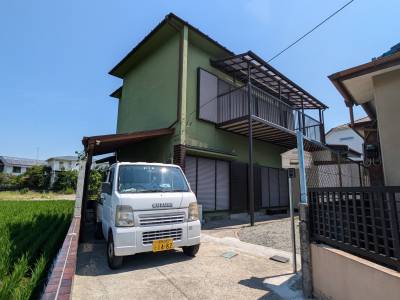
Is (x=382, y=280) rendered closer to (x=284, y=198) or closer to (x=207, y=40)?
(x=207, y=40)

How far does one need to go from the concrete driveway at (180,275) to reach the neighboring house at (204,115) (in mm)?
3788

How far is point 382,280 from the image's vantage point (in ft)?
7.55

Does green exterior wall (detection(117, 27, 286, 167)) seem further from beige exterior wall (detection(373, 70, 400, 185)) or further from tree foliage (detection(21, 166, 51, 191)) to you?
tree foliage (detection(21, 166, 51, 191))

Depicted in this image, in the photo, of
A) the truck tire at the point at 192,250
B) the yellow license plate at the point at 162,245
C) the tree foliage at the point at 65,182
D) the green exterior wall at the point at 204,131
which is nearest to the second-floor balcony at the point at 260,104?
the green exterior wall at the point at 204,131

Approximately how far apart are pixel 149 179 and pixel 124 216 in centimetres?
99

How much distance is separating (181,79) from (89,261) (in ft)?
22.4

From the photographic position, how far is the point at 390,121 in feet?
13.3

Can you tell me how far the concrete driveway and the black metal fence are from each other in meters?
1.19

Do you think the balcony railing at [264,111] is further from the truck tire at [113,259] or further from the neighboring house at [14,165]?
the neighboring house at [14,165]

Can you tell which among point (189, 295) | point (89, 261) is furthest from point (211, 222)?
point (189, 295)

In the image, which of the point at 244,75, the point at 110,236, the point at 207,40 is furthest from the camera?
the point at 244,75

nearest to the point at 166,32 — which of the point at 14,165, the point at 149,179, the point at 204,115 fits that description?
the point at 204,115

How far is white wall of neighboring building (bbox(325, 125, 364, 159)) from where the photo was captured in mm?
27688

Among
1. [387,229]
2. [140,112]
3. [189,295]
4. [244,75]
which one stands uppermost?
[244,75]
